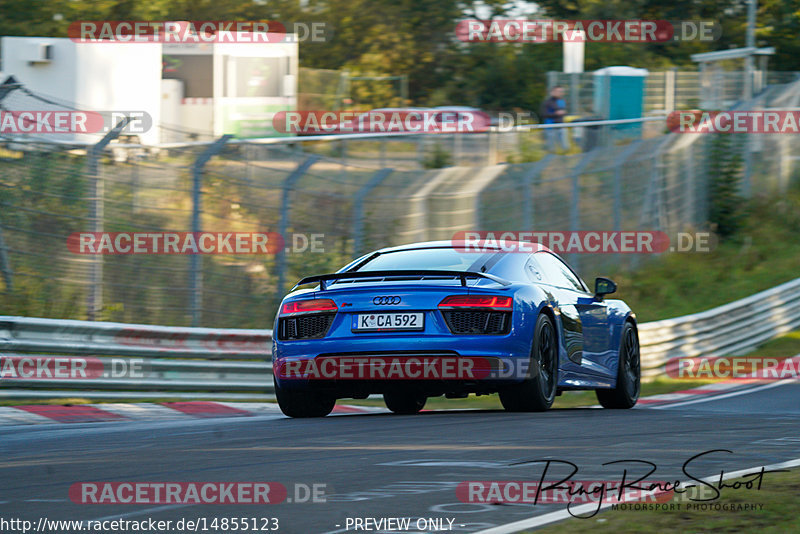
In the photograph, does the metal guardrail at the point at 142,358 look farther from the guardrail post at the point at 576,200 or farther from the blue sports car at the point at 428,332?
the guardrail post at the point at 576,200

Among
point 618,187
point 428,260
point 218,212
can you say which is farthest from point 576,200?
point 428,260

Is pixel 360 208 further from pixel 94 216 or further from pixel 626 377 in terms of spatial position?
pixel 626 377

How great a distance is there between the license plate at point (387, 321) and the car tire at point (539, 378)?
80 cm

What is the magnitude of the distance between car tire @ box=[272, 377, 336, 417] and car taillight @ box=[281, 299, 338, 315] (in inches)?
22.8

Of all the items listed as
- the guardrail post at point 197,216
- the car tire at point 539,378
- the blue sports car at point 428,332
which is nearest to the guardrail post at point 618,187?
the guardrail post at point 197,216

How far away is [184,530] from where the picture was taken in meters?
4.71

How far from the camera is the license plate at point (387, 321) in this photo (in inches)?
342

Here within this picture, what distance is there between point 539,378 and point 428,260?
115 centimetres

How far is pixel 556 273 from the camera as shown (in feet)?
33.5

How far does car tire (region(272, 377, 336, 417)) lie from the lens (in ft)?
31.1

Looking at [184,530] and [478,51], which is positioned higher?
[478,51]

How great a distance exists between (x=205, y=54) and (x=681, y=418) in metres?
21.0

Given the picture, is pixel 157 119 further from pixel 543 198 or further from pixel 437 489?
pixel 437 489

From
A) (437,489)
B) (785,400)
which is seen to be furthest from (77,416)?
(785,400)
